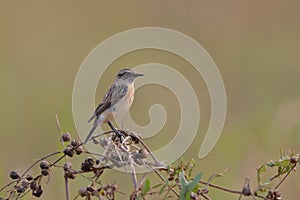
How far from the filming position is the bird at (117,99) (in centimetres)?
383

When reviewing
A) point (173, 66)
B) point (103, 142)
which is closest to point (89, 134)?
point (103, 142)

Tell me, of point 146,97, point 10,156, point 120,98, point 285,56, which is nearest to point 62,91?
point 146,97

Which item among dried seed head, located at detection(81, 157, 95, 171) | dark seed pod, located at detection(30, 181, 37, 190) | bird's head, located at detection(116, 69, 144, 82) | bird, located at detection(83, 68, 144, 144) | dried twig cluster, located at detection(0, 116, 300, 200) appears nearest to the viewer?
dried twig cluster, located at detection(0, 116, 300, 200)

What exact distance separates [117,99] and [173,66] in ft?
20.2

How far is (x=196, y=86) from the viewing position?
9.07 m

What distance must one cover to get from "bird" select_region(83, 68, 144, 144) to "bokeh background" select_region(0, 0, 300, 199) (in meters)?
1.57

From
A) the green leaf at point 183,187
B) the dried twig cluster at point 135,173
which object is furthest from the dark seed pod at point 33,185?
the green leaf at point 183,187

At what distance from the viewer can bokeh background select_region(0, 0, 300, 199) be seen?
6496 millimetres

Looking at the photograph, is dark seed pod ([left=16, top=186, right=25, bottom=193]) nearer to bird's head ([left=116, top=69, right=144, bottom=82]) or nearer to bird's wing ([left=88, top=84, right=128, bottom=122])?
bird's wing ([left=88, top=84, right=128, bottom=122])

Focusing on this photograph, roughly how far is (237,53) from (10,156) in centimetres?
437

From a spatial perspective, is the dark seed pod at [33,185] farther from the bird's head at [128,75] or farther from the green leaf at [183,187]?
the bird's head at [128,75]

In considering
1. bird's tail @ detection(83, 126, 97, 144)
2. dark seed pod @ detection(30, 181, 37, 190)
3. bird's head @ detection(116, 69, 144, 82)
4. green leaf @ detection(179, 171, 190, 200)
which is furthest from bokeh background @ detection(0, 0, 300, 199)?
green leaf @ detection(179, 171, 190, 200)

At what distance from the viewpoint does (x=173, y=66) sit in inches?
399

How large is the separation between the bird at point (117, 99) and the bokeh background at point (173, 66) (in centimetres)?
157
